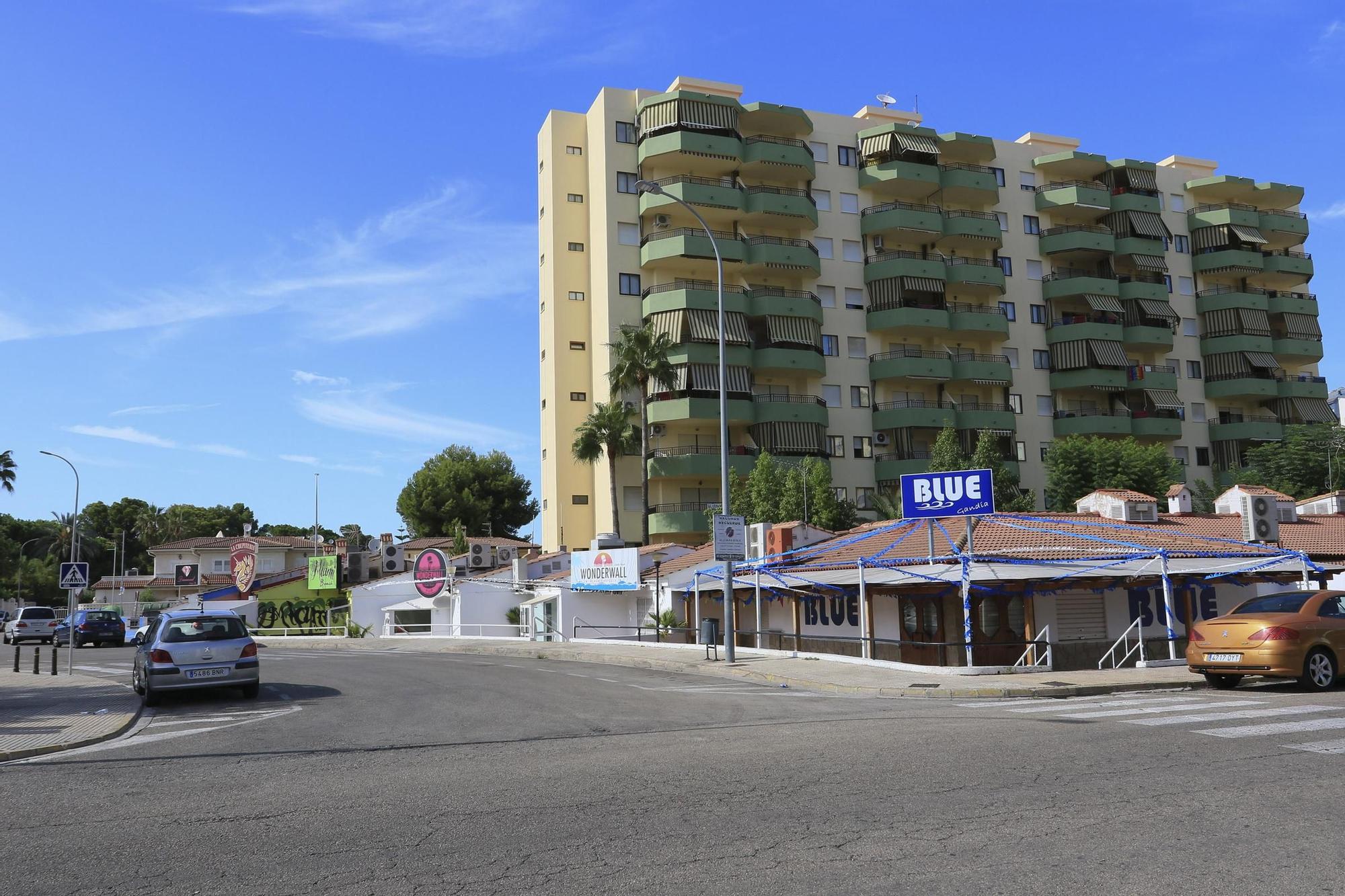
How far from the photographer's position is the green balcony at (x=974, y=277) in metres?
68.1

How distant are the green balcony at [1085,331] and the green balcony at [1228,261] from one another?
9921 mm

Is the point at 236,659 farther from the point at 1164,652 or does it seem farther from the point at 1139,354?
the point at 1139,354

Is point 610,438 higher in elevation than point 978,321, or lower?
lower

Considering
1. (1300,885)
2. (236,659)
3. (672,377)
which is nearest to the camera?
(1300,885)

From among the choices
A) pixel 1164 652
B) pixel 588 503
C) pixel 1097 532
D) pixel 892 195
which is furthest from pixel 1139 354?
pixel 1164 652

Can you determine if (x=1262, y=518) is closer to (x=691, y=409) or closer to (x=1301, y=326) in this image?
(x=691, y=409)

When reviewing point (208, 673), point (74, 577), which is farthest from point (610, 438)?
point (208, 673)

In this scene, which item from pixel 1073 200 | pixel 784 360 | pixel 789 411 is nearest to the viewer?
pixel 789 411

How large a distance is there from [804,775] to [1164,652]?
18.9 metres

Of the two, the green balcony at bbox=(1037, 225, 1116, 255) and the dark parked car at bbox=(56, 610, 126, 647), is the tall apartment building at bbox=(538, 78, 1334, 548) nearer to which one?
the green balcony at bbox=(1037, 225, 1116, 255)

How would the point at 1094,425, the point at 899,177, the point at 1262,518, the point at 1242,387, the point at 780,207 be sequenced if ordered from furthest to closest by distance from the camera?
1. the point at 1242,387
2. the point at 1094,425
3. the point at 899,177
4. the point at 780,207
5. the point at 1262,518

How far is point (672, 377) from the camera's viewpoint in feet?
197

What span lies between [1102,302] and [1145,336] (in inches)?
144

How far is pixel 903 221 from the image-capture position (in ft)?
221
